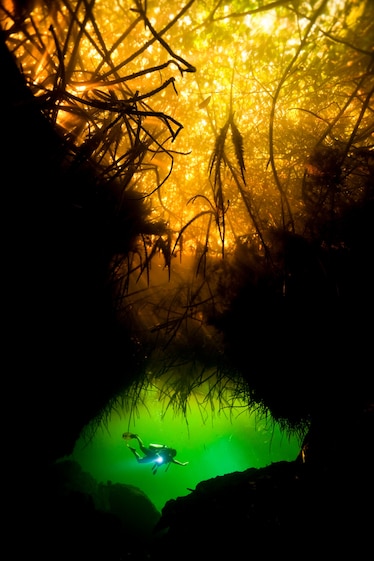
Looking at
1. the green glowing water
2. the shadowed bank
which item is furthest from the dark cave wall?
the green glowing water

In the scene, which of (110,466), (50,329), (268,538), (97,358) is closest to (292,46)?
(50,329)

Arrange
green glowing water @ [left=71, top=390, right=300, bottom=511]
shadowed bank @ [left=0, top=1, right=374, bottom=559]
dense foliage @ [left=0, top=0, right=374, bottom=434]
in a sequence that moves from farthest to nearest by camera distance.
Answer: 1. green glowing water @ [left=71, top=390, right=300, bottom=511]
2. dense foliage @ [left=0, top=0, right=374, bottom=434]
3. shadowed bank @ [left=0, top=1, right=374, bottom=559]

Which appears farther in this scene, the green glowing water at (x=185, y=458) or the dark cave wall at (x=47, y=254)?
the green glowing water at (x=185, y=458)

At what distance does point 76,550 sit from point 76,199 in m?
4.14

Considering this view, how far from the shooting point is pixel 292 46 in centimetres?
213

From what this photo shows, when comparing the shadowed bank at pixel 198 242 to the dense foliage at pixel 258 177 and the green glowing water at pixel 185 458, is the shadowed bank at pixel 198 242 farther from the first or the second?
the green glowing water at pixel 185 458

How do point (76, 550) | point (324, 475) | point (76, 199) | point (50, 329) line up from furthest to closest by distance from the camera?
point (76, 550), point (324, 475), point (50, 329), point (76, 199)

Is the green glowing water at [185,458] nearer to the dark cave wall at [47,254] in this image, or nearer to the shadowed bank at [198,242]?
the shadowed bank at [198,242]

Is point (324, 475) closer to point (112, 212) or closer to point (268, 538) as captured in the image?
point (268, 538)

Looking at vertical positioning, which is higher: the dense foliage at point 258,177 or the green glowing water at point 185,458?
the dense foliage at point 258,177

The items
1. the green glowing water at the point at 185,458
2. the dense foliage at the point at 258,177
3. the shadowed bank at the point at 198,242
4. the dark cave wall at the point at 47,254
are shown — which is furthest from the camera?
the green glowing water at the point at 185,458

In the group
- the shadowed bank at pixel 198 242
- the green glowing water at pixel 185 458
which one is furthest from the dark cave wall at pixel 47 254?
the green glowing water at pixel 185 458

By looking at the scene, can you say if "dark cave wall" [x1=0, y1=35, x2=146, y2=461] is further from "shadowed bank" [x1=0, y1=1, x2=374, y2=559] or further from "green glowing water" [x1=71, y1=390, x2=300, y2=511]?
"green glowing water" [x1=71, y1=390, x2=300, y2=511]

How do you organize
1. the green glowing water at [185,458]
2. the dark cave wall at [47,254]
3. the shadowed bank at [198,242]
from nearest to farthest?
the dark cave wall at [47,254], the shadowed bank at [198,242], the green glowing water at [185,458]
